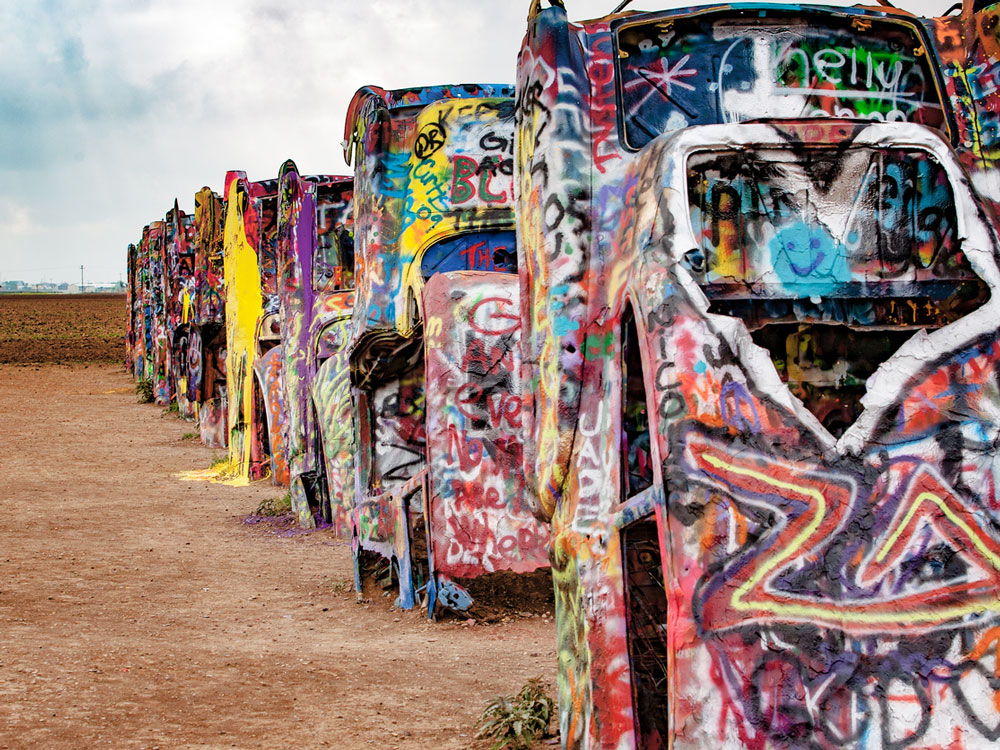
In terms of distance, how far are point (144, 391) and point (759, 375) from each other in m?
26.9

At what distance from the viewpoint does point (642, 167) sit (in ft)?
13.2

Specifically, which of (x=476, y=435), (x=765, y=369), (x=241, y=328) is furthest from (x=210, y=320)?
(x=765, y=369)

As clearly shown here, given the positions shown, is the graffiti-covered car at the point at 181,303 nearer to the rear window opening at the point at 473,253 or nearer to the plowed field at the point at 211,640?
the plowed field at the point at 211,640

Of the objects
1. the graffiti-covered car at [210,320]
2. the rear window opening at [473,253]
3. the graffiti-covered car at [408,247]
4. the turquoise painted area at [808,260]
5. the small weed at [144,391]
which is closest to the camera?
the turquoise painted area at [808,260]

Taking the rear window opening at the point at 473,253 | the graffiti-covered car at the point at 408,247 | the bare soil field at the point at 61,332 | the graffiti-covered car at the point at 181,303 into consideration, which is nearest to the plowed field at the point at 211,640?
the graffiti-covered car at the point at 408,247

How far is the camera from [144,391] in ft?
93.7

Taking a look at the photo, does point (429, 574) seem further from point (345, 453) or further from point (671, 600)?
point (671, 600)

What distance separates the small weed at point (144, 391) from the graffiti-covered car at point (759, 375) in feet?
79.8

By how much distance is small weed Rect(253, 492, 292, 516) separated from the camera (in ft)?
40.3

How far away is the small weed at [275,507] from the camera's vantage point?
40.3 ft

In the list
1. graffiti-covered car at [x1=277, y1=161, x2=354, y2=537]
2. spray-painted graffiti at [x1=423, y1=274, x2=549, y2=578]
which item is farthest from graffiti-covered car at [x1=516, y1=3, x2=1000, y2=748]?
graffiti-covered car at [x1=277, y1=161, x2=354, y2=537]

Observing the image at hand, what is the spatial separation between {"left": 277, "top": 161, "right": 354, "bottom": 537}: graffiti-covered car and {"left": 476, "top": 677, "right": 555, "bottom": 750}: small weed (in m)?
5.81

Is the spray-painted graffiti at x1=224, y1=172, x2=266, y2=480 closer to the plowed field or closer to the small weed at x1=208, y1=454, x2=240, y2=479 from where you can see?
the small weed at x1=208, y1=454, x2=240, y2=479

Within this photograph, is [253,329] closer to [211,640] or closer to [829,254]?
[211,640]
